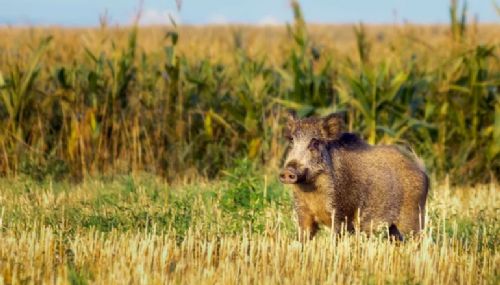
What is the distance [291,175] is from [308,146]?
42cm

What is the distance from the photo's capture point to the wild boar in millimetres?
8203

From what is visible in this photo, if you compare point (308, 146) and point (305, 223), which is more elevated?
point (308, 146)

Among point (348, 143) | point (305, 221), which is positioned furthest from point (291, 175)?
point (348, 143)

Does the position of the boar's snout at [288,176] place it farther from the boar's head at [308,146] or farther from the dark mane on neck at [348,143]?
the dark mane on neck at [348,143]

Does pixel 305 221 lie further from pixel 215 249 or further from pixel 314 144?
pixel 215 249

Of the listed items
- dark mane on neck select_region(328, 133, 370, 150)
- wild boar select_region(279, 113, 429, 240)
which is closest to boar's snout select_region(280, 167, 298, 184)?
wild boar select_region(279, 113, 429, 240)

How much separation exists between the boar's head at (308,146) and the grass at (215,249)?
0.56 m

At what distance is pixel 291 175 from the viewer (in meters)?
7.87

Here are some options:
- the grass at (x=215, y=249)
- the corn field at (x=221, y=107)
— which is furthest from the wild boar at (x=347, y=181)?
the corn field at (x=221, y=107)

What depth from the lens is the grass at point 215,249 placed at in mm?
6797

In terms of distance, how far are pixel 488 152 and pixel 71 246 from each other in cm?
828

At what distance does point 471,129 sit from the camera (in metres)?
14.4

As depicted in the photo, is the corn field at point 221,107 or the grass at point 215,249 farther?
the corn field at point 221,107

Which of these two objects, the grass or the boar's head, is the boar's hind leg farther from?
the boar's head
